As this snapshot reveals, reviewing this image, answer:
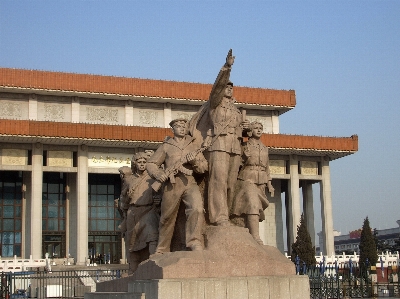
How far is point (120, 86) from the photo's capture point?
4041 cm

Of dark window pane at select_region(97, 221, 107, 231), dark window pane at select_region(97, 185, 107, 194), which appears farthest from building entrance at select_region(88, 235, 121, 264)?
dark window pane at select_region(97, 185, 107, 194)

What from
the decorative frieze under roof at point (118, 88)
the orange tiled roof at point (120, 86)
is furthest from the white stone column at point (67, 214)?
the orange tiled roof at point (120, 86)

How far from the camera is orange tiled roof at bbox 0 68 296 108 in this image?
38.6 meters

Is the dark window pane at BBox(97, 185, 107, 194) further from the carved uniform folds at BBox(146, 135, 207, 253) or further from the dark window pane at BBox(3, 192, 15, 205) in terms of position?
the carved uniform folds at BBox(146, 135, 207, 253)

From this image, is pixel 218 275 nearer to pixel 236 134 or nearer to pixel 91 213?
pixel 236 134

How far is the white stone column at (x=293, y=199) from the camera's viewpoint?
4191 centimetres

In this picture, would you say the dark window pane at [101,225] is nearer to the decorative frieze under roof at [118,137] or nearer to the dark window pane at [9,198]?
the dark window pane at [9,198]

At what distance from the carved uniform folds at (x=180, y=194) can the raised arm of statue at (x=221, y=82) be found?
66cm

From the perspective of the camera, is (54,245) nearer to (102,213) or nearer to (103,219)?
(103,219)

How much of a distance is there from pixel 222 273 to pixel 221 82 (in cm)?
249

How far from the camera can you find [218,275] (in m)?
7.68

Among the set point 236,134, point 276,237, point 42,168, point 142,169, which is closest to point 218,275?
point 236,134

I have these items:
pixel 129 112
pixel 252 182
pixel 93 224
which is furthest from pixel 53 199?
pixel 252 182

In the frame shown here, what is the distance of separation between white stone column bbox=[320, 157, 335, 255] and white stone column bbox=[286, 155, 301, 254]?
1.84 m
